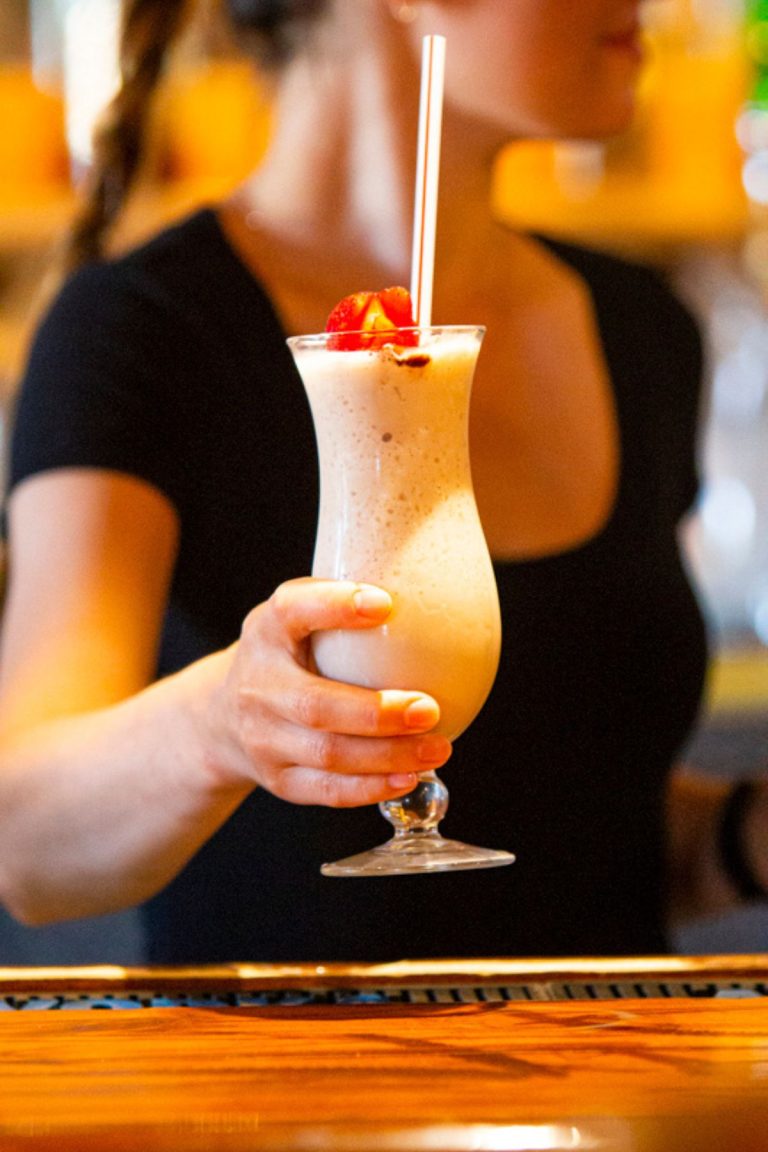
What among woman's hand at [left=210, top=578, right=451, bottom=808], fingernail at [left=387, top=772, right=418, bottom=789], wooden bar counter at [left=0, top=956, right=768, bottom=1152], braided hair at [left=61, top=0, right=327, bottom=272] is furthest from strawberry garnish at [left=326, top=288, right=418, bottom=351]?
braided hair at [left=61, top=0, right=327, bottom=272]

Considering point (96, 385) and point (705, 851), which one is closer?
point (96, 385)

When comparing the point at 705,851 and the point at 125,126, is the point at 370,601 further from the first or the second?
the point at 125,126

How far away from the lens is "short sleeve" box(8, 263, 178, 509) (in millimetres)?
1277

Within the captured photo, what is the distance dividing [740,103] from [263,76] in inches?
68.9

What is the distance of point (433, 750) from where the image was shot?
2.77ft

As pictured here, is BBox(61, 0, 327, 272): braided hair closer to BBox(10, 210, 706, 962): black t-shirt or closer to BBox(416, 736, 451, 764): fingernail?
BBox(10, 210, 706, 962): black t-shirt

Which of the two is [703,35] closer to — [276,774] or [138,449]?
[138,449]

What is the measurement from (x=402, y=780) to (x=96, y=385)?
1.90 ft

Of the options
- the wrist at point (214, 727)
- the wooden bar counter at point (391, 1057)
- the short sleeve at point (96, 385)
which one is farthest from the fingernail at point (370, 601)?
the short sleeve at point (96, 385)

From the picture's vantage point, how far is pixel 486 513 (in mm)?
1432

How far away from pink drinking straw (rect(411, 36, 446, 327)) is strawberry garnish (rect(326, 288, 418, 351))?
1 centimetres

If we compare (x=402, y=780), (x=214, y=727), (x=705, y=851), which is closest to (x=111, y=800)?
(x=214, y=727)

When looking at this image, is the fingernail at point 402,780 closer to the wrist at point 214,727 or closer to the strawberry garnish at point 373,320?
the wrist at point 214,727

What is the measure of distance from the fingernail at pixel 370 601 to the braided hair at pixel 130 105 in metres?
0.86
